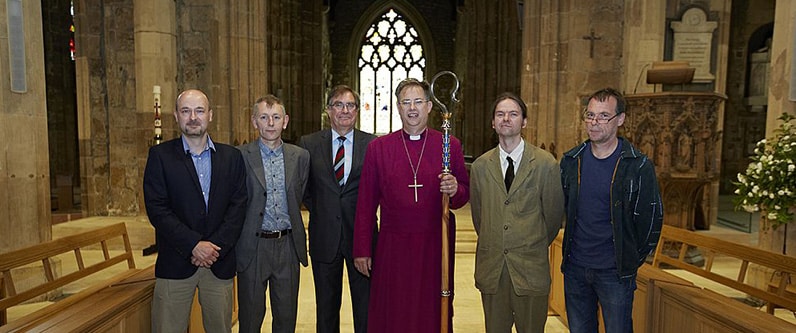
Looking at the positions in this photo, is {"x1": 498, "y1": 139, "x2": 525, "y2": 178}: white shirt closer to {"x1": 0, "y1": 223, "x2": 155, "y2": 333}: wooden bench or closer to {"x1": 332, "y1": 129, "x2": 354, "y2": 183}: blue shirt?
{"x1": 332, "y1": 129, "x2": 354, "y2": 183}: blue shirt

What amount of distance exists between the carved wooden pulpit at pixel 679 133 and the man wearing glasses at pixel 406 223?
3.93 meters

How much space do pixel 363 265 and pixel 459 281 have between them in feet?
9.11

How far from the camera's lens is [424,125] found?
2.54 m

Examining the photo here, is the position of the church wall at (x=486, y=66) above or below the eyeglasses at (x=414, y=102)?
above

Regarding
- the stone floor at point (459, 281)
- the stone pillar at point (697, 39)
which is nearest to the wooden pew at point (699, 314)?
the stone floor at point (459, 281)

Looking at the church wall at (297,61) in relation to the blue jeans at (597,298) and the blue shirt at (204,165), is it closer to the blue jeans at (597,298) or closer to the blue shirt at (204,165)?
the blue shirt at (204,165)

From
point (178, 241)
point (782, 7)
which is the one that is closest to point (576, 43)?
point (782, 7)

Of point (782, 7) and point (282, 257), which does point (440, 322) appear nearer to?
point (282, 257)

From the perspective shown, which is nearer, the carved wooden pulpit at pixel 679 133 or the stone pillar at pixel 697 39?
the carved wooden pulpit at pixel 679 133

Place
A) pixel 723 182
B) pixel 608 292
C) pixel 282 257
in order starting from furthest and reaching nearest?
pixel 723 182 < pixel 282 257 < pixel 608 292

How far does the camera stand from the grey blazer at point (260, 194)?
101 inches

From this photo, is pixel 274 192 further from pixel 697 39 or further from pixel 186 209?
pixel 697 39

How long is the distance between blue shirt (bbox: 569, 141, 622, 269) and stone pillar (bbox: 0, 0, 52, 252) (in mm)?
4468

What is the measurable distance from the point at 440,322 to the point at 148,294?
1455 millimetres
